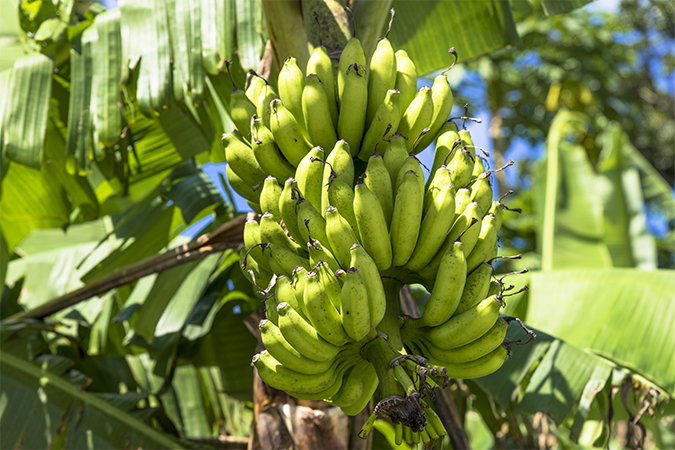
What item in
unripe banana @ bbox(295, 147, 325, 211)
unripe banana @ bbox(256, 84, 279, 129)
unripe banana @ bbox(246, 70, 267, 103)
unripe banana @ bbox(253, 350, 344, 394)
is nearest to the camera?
unripe banana @ bbox(253, 350, 344, 394)

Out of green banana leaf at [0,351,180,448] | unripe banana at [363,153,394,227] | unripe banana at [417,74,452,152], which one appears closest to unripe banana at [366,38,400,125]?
unripe banana at [417,74,452,152]

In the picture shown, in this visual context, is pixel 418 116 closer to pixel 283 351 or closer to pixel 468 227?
pixel 468 227

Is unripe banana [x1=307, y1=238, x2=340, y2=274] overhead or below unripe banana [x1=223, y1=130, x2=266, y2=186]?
below

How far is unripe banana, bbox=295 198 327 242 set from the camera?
1.18 m

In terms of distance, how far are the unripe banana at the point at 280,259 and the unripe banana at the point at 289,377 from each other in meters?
0.18

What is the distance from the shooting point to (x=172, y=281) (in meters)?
2.40

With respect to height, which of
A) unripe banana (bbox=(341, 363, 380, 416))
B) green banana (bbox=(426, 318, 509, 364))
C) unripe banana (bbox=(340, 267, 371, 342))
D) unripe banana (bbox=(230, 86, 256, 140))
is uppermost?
unripe banana (bbox=(230, 86, 256, 140))

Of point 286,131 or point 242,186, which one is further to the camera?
point 242,186

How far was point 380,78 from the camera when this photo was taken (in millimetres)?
1415

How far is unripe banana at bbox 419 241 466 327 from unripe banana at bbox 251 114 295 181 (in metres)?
0.47

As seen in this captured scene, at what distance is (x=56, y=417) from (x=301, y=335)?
1729 mm

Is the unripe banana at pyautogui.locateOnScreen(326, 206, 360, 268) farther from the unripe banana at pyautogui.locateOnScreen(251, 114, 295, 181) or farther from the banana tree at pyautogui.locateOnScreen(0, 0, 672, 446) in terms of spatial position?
the banana tree at pyautogui.locateOnScreen(0, 0, 672, 446)

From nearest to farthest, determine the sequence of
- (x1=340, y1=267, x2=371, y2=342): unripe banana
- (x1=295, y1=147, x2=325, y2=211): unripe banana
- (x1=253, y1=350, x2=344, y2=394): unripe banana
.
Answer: (x1=340, y1=267, x2=371, y2=342): unripe banana → (x1=253, y1=350, x2=344, y2=394): unripe banana → (x1=295, y1=147, x2=325, y2=211): unripe banana

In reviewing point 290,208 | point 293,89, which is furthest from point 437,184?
point 293,89
